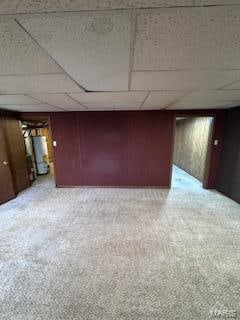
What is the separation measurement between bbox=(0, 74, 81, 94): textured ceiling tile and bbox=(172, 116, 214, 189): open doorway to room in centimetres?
310

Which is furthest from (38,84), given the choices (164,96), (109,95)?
(164,96)

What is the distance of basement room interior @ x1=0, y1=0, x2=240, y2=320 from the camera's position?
33.6 inches

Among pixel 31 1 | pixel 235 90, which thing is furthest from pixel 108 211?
pixel 31 1

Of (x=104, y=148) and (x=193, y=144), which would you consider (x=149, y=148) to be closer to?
(x=104, y=148)

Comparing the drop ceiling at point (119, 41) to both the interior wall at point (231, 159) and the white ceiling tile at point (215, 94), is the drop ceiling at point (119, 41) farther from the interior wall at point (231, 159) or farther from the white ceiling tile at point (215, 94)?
the interior wall at point (231, 159)

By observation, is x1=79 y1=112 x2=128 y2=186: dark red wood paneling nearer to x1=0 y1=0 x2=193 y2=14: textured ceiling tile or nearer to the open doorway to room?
the open doorway to room

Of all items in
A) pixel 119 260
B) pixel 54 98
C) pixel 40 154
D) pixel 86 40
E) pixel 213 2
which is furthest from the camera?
pixel 40 154

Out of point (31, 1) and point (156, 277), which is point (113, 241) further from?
point (31, 1)

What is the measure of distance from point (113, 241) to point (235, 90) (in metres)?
2.57

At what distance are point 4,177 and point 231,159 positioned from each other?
4863 millimetres

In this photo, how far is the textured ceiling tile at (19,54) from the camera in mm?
854

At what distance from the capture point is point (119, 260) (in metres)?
1.95

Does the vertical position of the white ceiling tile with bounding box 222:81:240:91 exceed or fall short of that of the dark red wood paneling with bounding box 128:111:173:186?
it exceeds it

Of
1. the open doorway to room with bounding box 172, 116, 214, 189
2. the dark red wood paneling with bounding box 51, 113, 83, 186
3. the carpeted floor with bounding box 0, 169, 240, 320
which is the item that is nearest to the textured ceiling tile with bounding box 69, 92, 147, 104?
the dark red wood paneling with bounding box 51, 113, 83, 186
